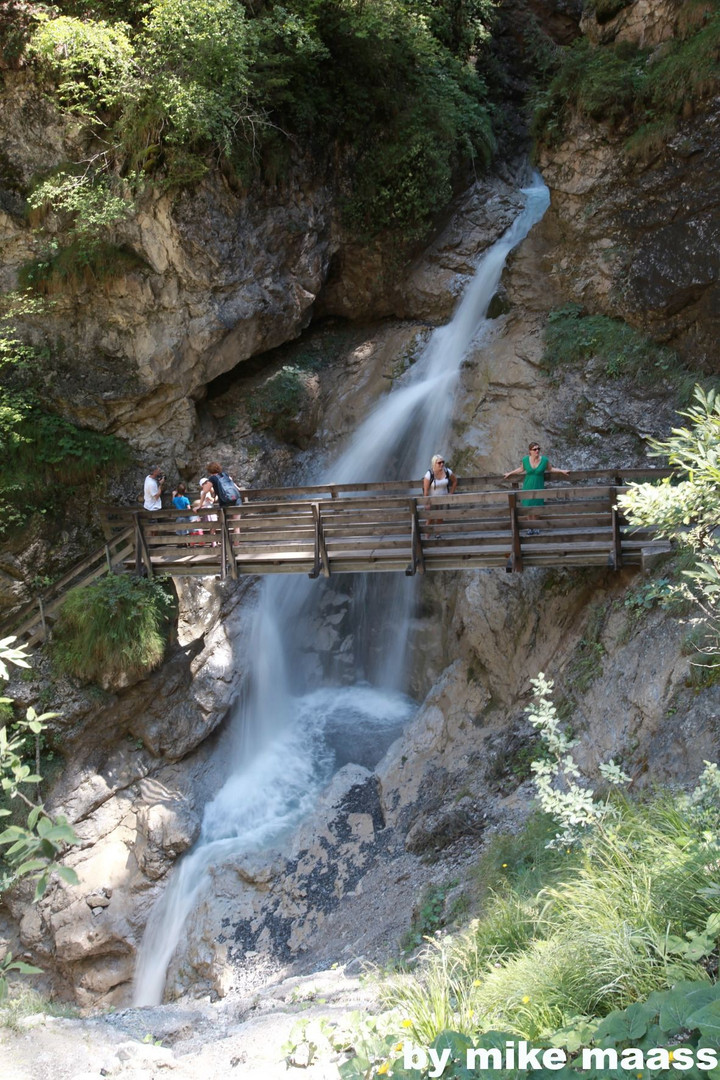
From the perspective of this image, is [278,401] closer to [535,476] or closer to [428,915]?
[535,476]

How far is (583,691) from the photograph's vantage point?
8953mm

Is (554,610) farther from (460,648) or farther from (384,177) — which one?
(384,177)

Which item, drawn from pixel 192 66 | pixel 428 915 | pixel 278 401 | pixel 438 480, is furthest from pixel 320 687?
pixel 192 66

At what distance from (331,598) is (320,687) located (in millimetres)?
1675

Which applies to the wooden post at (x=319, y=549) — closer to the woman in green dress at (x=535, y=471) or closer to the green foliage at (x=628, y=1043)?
the woman in green dress at (x=535, y=471)

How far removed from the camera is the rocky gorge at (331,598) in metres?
9.22

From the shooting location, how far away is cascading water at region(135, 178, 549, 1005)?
11289 millimetres

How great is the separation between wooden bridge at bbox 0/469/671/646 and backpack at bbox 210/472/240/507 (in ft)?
1.04

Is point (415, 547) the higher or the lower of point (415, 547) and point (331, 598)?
the higher

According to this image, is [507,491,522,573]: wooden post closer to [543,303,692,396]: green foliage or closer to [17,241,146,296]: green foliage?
[543,303,692,396]: green foliage

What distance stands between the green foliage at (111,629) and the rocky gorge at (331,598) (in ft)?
1.61

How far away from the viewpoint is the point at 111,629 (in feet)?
37.8

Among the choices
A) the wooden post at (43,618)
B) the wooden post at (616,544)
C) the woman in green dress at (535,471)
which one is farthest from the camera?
the wooden post at (43,618)

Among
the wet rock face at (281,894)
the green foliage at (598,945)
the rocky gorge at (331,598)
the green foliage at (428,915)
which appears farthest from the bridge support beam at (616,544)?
the wet rock face at (281,894)
